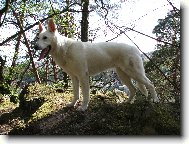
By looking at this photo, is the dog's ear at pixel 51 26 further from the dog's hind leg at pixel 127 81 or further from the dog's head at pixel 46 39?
the dog's hind leg at pixel 127 81

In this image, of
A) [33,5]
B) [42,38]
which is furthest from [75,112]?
[33,5]

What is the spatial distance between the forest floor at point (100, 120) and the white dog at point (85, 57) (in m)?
0.29

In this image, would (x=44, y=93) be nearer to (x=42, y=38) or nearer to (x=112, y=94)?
(x=112, y=94)

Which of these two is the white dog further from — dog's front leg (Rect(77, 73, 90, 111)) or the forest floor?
the forest floor

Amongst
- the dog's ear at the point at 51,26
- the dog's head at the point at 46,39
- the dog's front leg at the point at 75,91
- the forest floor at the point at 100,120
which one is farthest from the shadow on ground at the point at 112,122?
the dog's ear at the point at 51,26

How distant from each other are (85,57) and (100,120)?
1093mm

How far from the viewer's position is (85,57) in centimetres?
515

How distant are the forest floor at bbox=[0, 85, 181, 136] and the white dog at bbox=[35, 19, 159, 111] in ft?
0.96

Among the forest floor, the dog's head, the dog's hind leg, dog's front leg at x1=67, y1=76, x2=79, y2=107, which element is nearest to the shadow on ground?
the forest floor

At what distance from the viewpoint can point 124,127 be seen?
454cm

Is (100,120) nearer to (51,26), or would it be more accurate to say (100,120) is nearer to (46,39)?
(46,39)

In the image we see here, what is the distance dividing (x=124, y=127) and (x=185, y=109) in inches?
35.7

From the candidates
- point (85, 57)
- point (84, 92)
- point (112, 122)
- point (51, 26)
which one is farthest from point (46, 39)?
point (112, 122)

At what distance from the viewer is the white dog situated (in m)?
5.05
